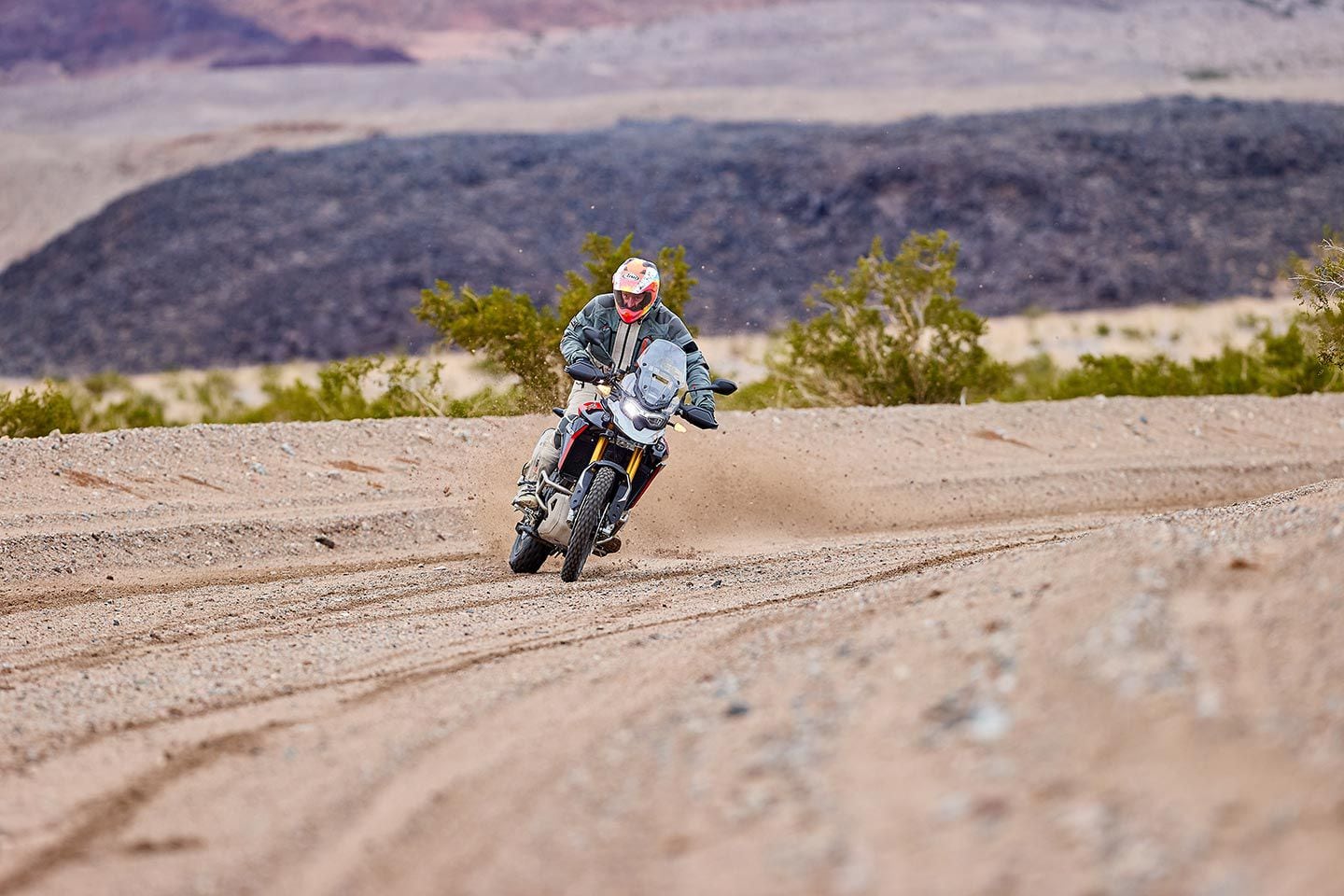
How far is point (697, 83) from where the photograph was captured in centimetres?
8794

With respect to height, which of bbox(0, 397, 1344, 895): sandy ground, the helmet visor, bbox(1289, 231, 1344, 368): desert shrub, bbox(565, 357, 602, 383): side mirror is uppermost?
bbox(1289, 231, 1344, 368): desert shrub

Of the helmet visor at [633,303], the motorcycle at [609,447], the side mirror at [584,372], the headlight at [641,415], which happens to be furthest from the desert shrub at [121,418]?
the headlight at [641,415]

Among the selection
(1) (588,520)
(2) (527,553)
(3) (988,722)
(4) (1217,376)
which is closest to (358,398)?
(2) (527,553)

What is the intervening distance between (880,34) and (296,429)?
84340 mm

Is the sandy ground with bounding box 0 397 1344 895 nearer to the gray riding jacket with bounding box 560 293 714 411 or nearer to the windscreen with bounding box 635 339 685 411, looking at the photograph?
the windscreen with bounding box 635 339 685 411

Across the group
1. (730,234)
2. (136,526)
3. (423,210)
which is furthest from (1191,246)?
(136,526)

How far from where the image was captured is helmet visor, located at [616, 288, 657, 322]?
10422 mm

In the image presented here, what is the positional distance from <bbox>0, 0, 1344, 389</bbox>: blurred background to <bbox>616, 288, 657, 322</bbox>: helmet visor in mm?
19937

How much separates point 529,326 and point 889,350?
5.65m

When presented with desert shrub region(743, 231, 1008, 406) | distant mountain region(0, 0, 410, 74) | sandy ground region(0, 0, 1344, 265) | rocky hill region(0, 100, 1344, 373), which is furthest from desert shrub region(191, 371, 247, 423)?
distant mountain region(0, 0, 410, 74)

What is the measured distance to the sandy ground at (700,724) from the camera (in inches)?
162

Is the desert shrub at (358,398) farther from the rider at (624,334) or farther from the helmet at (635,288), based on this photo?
the helmet at (635,288)

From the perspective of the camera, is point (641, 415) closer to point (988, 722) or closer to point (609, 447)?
Result: point (609, 447)

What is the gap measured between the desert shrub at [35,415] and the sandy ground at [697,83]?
51.2 meters
